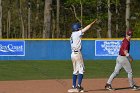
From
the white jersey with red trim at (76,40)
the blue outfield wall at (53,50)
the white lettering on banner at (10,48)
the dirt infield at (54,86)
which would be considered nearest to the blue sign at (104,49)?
the blue outfield wall at (53,50)

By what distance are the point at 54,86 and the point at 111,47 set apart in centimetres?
1566

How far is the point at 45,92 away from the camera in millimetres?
13852

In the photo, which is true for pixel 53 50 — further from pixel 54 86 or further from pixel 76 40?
pixel 76 40

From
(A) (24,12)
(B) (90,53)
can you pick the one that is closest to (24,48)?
(B) (90,53)

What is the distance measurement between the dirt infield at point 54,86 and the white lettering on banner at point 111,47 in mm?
13072

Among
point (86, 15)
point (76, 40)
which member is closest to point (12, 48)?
point (76, 40)

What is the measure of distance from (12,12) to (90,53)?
7216 centimetres

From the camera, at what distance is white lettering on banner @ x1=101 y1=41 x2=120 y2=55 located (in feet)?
101

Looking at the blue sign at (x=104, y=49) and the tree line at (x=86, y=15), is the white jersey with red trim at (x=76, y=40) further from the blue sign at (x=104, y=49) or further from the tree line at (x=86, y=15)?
the tree line at (x=86, y=15)

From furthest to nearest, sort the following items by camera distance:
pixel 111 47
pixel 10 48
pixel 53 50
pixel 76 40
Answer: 1. pixel 111 47
2. pixel 53 50
3. pixel 10 48
4. pixel 76 40

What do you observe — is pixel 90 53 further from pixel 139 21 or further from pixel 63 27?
pixel 63 27

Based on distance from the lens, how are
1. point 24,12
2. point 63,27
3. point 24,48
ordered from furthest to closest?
point 24,12 → point 63,27 → point 24,48

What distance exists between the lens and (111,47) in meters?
30.8

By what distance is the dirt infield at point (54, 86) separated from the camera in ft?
46.7
